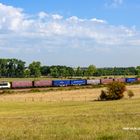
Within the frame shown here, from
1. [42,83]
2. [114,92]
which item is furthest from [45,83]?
[114,92]

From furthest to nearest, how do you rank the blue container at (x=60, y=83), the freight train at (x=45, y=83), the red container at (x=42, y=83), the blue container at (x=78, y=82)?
the blue container at (x=78, y=82)
the blue container at (x=60, y=83)
the red container at (x=42, y=83)
the freight train at (x=45, y=83)

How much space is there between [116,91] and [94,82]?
67.4m

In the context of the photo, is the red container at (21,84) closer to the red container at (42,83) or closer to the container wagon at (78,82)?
Result: the red container at (42,83)

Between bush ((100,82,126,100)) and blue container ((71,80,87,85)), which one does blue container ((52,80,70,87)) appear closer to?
blue container ((71,80,87,85))

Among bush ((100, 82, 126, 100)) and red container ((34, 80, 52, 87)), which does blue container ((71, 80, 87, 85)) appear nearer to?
red container ((34, 80, 52, 87))

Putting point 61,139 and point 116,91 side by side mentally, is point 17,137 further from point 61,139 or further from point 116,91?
point 116,91

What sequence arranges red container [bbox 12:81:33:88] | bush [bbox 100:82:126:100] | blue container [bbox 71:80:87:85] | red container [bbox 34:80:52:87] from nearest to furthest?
bush [bbox 100:82:126:100] < red container [bbox 12:81:33:88] < red container [bbox 34:80:52:87] < blue container [bbox 71:80:87:85]

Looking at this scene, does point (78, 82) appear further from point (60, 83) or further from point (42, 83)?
point (42, 83)

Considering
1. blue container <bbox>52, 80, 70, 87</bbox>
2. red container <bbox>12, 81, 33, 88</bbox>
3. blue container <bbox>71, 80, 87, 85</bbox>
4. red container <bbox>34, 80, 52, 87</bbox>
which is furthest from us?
blue container <bbox>71, 80, 87, 85</bbox>

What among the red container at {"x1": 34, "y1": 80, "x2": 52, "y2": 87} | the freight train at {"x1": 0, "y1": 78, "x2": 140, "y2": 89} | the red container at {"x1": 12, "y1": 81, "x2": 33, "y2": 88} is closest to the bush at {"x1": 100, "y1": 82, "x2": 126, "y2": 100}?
the freight train at {"x1": 0, "y1": 78, "x2": 140, "y2": 89}

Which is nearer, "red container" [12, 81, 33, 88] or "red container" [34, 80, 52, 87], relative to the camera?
"red container" [12, 81, 33, 88]

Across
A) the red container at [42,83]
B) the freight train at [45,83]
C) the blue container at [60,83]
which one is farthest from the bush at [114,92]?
the blue container at [60,83]

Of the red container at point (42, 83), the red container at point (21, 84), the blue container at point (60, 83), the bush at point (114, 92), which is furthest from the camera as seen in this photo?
the blue container at point (60, 83)

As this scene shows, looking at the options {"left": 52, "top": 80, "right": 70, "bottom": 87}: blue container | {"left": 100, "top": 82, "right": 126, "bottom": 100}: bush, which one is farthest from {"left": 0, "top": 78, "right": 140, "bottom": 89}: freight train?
{"left": 100, "top": 82, "right": 126, "bottom": 100}: bush
